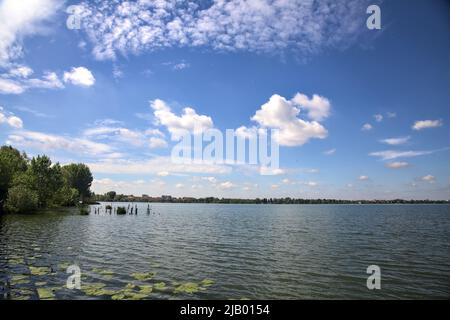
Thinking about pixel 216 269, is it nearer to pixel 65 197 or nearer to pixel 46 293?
pixel 46 293

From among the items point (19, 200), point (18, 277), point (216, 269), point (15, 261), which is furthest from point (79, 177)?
point (216, 269)

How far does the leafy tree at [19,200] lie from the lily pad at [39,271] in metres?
55.5

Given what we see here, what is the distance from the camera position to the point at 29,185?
77.9 meters

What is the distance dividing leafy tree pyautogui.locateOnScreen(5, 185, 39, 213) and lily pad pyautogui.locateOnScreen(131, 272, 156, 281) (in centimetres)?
6003

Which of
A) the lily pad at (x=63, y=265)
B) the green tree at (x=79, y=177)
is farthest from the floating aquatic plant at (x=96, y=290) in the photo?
the green tree at (x=79, y=177)

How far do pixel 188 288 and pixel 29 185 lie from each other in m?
77.4

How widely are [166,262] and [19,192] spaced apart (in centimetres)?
5789

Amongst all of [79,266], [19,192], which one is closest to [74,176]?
[19,192]

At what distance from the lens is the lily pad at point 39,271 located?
18.9 m

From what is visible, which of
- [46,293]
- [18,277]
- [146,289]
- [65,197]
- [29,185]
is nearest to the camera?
[46,293]

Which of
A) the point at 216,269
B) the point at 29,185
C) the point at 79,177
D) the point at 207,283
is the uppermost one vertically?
the point at 79,177

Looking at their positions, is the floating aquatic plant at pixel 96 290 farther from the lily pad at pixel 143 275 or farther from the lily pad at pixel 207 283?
the lily pad at pixel 207 283
